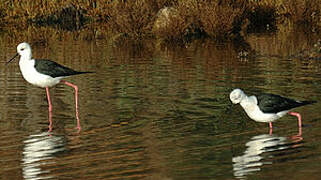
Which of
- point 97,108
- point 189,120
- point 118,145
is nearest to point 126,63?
point 97,108

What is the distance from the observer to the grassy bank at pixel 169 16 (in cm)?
2459

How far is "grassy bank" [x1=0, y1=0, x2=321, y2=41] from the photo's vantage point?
24594 mm

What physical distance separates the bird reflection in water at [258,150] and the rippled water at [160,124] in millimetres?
13

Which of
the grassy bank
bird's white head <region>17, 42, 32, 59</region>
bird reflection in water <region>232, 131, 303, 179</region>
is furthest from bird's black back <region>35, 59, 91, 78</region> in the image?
the grassy bank

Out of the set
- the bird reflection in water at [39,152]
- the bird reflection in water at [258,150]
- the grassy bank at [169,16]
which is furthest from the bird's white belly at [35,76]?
the grassy bank at [169,16]

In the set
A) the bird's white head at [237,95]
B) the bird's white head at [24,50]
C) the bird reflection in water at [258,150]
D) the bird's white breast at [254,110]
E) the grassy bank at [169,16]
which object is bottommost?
the bird reflection in water at [258,150]

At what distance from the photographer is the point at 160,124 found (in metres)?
10.7

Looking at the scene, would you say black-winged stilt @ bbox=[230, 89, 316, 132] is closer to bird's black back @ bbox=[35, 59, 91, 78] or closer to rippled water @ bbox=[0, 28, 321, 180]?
rippled water @ bbox=[0, 28, 321, 180]

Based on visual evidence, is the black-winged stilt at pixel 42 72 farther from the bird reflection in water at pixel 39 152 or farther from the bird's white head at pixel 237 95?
the bird's white head at pixel 237 95

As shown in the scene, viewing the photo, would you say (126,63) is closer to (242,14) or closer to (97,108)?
(97,108)

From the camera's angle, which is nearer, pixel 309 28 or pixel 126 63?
pixel 126 63

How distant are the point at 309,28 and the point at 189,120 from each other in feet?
55.0

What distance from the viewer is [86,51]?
2106 cm

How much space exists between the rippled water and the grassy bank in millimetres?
5831
